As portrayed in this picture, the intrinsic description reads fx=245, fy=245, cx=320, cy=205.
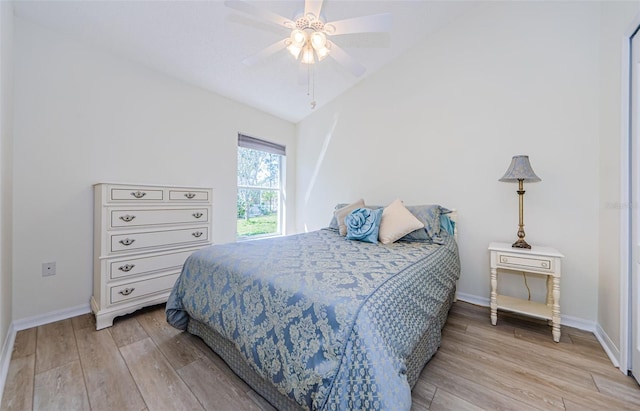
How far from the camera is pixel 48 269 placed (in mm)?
2043

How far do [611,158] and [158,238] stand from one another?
143 inches

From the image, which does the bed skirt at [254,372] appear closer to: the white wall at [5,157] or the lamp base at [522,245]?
the lamp base at [522,245]

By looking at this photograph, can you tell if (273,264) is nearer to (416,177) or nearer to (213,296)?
(213,296)

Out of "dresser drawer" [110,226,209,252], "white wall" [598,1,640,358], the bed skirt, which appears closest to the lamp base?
"white wall" [598,1,640,358]

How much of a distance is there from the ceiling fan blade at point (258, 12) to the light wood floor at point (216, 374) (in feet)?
7.26

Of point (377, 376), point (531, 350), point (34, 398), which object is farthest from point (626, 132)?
point (34, 398)

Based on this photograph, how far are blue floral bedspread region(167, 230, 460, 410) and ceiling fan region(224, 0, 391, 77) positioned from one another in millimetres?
1538

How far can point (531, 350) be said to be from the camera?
170 centimetres

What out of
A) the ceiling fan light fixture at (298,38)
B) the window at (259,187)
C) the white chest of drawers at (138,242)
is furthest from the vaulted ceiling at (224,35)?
the white chest of drawers at (138,242)

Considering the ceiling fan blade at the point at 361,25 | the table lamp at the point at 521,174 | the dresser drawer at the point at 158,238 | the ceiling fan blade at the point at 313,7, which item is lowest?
the dresser drawer at the point at 158,238

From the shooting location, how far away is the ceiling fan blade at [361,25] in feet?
5.33

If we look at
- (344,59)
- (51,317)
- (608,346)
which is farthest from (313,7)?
(51,317)

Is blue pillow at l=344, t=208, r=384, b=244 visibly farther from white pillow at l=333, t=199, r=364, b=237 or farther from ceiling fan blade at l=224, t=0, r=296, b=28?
ceiling fan blade at l=224, t=0, r=296, b=28

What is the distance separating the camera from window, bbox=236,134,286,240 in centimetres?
359
